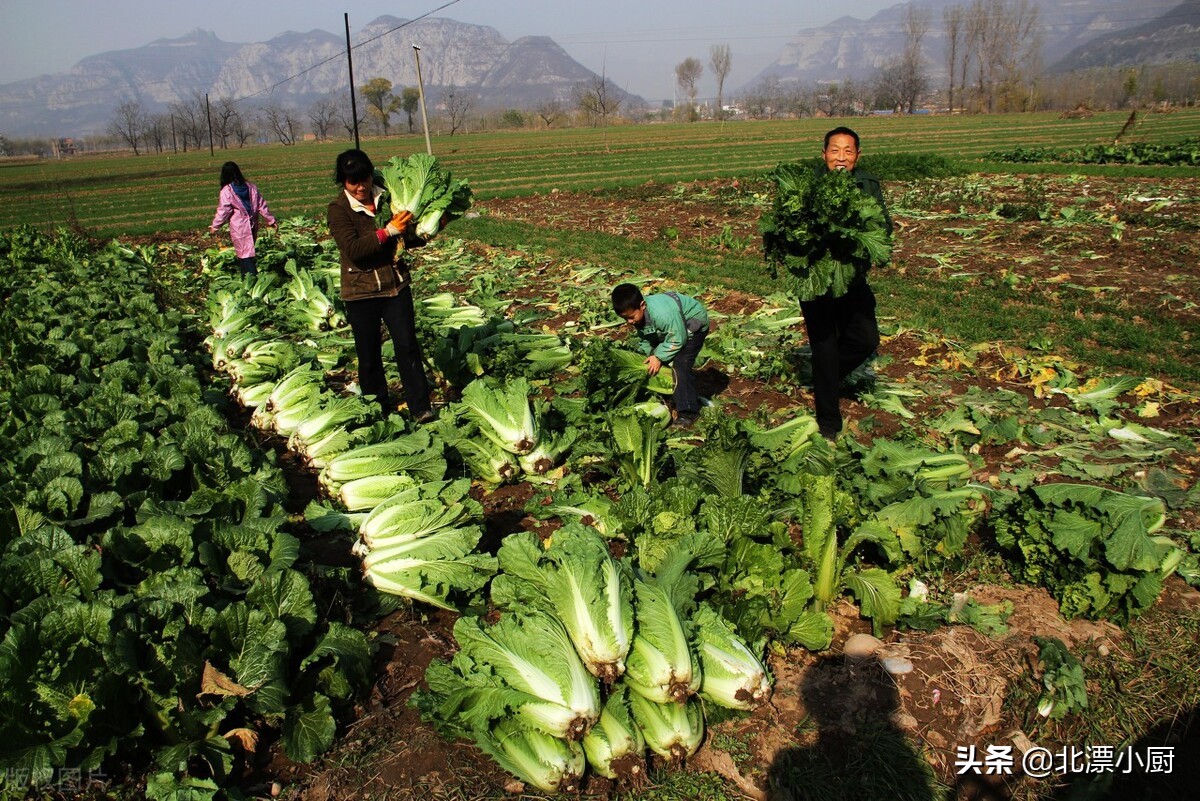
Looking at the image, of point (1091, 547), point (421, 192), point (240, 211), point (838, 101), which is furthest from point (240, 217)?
point (838, 101)

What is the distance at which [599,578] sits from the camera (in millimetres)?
3229

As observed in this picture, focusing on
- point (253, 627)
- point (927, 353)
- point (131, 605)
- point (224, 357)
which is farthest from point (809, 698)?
point (224, 357)

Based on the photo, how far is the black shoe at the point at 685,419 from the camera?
6.08m

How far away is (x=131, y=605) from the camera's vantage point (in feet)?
10.6

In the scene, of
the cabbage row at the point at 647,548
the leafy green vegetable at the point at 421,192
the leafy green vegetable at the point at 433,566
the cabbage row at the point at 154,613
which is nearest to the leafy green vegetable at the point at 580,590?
the cabbage row at the point at 647,548

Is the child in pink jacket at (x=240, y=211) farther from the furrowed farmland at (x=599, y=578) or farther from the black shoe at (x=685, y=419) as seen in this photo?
the black shoe at (x=685, y=419)

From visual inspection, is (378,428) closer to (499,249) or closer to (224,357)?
(224,357)

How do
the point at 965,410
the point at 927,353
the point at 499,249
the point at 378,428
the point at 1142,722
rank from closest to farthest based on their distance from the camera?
1. the point at 1142,722
2. the point at 378,428
3. the point at 965,410
4. the point at 927,353
5. the point at 499,249

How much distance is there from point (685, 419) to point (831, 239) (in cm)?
202

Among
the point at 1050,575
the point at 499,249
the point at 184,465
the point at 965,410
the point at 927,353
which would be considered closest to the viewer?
the point at 1050,575

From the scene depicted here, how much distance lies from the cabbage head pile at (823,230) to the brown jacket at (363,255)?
3.07 m

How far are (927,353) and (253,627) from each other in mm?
7233

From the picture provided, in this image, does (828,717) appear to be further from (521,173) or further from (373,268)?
(521,173)

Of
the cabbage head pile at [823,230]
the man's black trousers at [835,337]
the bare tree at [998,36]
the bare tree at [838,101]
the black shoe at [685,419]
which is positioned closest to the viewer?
the cabbage head pile at [823,230]
